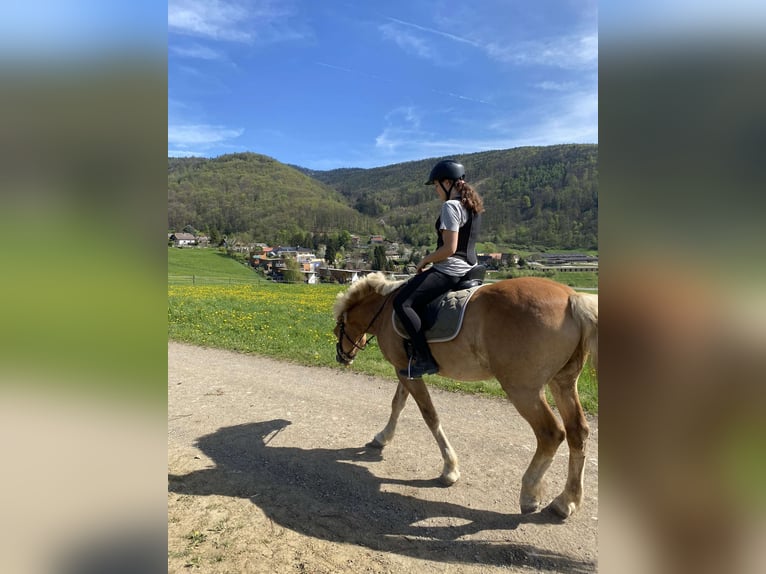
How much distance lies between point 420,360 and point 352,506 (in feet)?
5.06

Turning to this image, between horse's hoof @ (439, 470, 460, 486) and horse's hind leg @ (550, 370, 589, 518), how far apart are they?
0.97 metres

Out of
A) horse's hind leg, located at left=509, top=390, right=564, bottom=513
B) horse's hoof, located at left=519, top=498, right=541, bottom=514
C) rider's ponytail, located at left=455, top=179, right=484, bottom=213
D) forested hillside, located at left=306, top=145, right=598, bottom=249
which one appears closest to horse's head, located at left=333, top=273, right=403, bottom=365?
rider's ponytail, located at left=455, top=179, right=484, bottom=213

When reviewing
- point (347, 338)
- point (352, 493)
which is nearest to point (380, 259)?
point (347, 338)

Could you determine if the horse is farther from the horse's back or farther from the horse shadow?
the horse shadow

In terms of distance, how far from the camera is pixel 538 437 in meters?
3.83

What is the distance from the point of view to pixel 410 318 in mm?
4438

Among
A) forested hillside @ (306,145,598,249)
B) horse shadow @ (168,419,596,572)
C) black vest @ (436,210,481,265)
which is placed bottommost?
horse shadow @ (168,419,596,572)

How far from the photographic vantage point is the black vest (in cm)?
441

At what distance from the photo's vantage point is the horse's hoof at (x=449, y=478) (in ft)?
14.6

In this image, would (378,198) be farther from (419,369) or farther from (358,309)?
(419,369)
